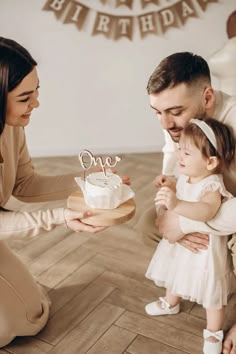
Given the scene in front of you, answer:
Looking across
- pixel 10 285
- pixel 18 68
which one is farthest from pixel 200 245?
pixel 18 68

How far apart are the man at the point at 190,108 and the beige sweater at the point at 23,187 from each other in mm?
424

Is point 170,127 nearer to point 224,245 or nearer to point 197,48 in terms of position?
point 224,245

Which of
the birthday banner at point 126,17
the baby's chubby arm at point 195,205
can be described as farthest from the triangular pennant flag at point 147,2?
the baby's chubby arm at point 195,205

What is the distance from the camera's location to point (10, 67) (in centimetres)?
137

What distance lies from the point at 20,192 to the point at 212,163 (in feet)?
2.68

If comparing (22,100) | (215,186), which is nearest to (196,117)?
(215,186)

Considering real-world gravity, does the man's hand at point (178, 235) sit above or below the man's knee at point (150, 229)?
above

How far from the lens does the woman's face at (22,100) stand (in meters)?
1.42

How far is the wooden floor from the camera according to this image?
→ 1611 millimetres

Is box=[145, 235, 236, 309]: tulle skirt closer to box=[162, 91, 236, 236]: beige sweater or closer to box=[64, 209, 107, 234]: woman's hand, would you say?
box=[162, 91, 236, 236]: beige sweater

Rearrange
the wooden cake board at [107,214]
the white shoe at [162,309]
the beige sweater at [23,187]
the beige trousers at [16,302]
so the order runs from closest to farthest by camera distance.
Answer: the wooden cake board at [107,214] → the beige sweater at [23,187] → the beige trousers at [16,302] → the white shoe at [162,309]

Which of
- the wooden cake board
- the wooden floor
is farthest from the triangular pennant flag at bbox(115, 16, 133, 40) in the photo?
the wooden cake board

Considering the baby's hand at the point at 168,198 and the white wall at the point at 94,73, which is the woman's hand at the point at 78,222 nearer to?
the baby's hand at the point at 168,198

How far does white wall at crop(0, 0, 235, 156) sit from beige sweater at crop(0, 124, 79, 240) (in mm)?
1738
